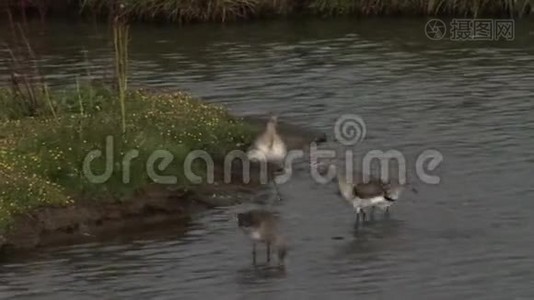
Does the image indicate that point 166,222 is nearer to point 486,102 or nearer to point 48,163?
point 48,163

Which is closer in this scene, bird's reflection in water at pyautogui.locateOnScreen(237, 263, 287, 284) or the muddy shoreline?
bird's reflection in water at pyautogui.locateOnScreen(237, 263, 287, 284)

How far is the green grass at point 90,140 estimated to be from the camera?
49.1 ft

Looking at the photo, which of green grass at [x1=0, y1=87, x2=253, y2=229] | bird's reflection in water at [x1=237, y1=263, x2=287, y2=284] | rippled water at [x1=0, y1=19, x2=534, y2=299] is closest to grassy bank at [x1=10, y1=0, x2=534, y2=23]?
rippled water at [x1=0, y1=19, x2=534, y2=299]

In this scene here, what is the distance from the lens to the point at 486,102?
2244 centimetres

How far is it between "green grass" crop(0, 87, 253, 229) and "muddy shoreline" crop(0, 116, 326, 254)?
13cm

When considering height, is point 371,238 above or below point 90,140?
below

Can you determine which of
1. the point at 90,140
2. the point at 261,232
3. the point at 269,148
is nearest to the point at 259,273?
the point at 261,232

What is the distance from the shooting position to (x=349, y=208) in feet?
51.4

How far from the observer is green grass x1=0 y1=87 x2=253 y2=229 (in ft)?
49.1

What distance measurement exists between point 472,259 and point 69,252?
4558 mm

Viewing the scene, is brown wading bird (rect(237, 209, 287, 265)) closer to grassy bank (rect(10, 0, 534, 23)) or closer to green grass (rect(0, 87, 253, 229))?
green grass (rect(0, 87, 253, 229))

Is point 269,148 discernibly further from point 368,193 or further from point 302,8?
point 302,8

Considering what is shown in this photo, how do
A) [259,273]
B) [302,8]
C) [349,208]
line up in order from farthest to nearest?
1. [302,8]
2. [349,208]
3. [259,273]

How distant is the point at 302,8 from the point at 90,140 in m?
22.3
